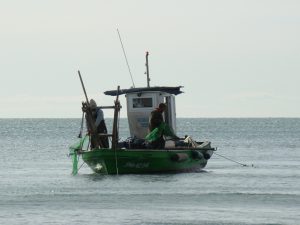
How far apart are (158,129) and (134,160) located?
1209mm

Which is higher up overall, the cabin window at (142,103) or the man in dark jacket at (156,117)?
the cabin window at (142,103)

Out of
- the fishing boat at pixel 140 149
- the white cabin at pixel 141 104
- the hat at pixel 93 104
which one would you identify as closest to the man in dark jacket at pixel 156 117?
the fishing boat at pixel 140 149

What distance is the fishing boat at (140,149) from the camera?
3731cm

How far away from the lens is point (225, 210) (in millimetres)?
28719

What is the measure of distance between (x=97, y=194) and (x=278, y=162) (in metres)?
20.4

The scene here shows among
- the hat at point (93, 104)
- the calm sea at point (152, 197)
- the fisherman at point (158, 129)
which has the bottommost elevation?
the calm sea at point (152, 197)

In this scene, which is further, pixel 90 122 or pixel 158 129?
pixel 158 129

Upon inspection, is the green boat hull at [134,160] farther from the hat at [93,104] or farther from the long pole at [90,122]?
the hat at [93,104]

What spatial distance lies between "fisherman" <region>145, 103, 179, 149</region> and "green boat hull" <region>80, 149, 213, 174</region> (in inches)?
16.4

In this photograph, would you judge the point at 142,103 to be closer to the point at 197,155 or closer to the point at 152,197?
the point at 197,155

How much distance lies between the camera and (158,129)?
1485 inches

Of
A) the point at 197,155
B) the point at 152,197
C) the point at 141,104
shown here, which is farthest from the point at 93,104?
the point at 152,197

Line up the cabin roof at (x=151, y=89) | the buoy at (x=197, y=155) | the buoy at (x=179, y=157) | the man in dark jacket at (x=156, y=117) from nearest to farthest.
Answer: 1. the man in dark jacket at (x=156, y=117)
2. the buoy at (x=179, y=157)
3. the buoy at (x=197, y=155)
4. the cabin roof at (x=151, y=89)

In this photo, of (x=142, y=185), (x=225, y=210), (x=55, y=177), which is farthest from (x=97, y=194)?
(x=55, y=177)
